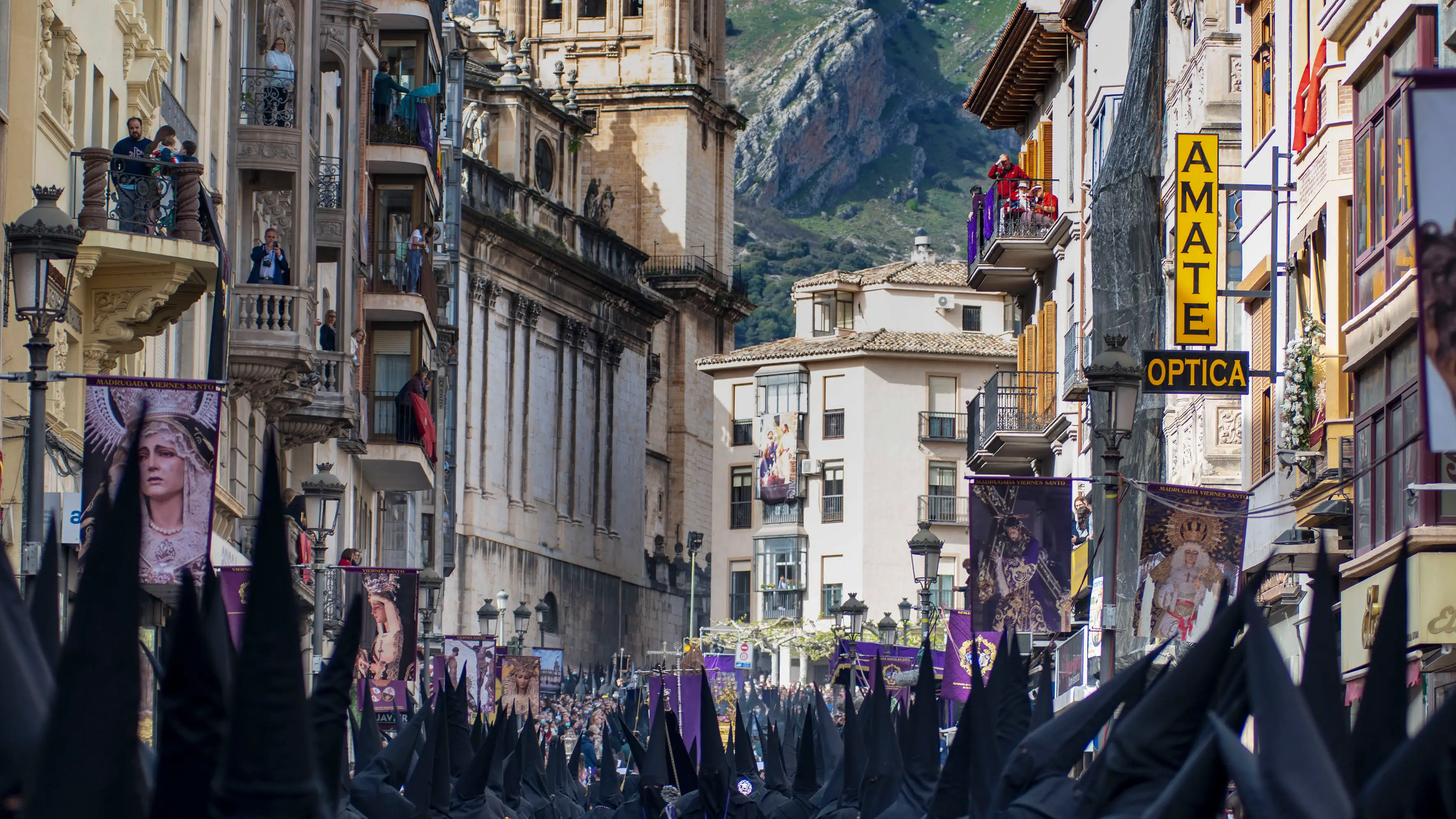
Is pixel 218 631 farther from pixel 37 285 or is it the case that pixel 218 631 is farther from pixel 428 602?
pixel 428 602

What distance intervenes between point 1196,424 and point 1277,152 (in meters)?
5.96

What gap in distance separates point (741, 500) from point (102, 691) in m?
95.0

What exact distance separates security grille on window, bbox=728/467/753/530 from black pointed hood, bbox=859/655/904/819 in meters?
82.9

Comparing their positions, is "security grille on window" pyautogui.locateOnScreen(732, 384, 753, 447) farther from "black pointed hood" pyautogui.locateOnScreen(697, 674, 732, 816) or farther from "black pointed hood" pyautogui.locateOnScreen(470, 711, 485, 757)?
"black pointed hood" pyautogui.locateOnScreen(470, 711, 485, 757)

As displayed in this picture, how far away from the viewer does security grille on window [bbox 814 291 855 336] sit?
9762cm

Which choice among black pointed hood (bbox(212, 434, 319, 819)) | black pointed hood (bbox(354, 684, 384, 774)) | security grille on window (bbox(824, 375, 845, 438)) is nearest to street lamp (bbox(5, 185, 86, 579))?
black pointed hood (bbox(354, 684, 384, 774))

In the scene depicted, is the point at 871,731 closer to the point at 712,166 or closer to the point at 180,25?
the point at 180,25

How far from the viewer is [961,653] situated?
34062 millimetres

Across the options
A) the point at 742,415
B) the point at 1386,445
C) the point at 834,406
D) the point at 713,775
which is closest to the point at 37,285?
the point at 713,775

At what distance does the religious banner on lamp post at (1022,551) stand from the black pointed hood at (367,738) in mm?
12805

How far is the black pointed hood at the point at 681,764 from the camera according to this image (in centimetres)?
1927

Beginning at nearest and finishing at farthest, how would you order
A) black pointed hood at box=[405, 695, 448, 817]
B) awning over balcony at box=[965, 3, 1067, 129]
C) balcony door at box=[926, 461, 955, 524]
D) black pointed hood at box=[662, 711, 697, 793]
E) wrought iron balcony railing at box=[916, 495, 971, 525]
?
black pointed hood at box=[405, 695, 448, 817] < black pointed hood at box=[662, 711, 697, 793] < awning over balcony at box=[965, 3, 1067, 129] < wrought iron balcony railing at box=[916, 495, 971, 525] < balcony door at box=[926, 461, 955, 524]

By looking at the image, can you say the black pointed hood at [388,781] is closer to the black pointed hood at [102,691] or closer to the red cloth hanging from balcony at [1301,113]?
the black pointed hood at [102,691]

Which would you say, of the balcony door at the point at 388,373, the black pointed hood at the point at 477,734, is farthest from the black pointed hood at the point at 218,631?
the balcony door at the point at 388,373
